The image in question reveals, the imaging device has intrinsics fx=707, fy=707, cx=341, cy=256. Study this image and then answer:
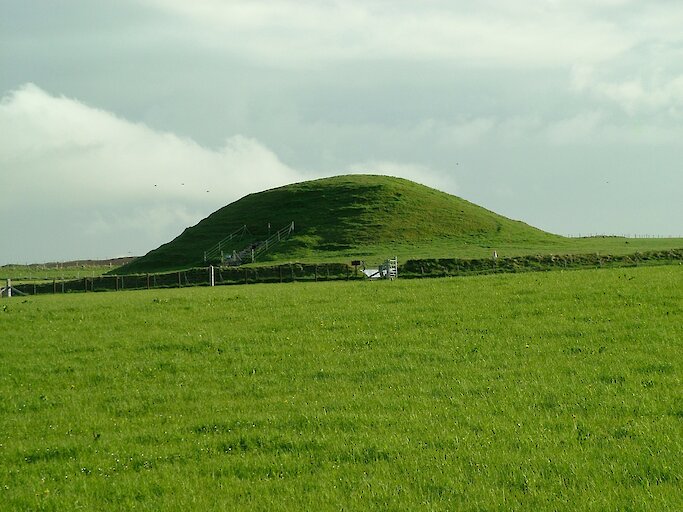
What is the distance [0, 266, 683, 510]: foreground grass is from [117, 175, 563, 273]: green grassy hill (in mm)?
49833

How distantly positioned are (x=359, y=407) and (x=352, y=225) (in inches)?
3259

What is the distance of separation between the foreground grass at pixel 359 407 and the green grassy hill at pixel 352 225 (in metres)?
49.8

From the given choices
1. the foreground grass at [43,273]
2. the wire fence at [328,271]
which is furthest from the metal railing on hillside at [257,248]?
the wire fence at [328,271]

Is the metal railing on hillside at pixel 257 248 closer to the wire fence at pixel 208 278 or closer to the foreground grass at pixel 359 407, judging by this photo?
the wire fence at pixel 208 278

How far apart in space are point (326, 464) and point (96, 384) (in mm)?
11038

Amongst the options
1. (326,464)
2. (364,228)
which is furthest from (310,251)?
(326,464)

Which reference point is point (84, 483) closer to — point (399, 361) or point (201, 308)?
point (399, 361)

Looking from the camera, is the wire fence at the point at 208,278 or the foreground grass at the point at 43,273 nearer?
the wire fence at the point at 208,278

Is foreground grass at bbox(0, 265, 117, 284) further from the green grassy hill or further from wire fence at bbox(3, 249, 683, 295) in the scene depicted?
wire fence at bbox(3, 249, 683, 295)

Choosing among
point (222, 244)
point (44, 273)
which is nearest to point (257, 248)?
point (222, 244)

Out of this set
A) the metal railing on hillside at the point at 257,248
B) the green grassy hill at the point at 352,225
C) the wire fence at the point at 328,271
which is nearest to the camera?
the wire fence at the point at 328,271

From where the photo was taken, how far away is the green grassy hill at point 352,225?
89.0 m

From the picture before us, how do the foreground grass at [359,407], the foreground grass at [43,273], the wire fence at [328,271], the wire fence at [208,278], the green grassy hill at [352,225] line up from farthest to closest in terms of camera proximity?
the foreground grass at [43,273], the green grassy hill at [352,225], the wire fence at [208,278], the wire fence at [328,271], the foreground grass at [359,407]

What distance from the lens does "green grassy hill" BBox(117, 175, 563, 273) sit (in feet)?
292
